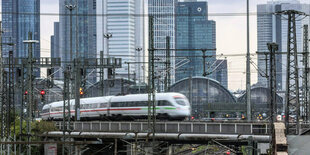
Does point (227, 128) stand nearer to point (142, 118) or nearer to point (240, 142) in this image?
point (240, 142)

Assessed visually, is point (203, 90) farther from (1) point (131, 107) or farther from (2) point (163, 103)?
(2) point (163, 103)

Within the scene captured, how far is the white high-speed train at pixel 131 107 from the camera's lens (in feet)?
210

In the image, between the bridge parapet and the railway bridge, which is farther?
the bridge parapet

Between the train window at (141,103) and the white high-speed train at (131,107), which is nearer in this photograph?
the white high-speed train at (131,107)

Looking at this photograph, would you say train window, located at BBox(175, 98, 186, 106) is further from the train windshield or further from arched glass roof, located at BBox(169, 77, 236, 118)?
arched glass roof, located at BBox(169, 77, 236, 118)

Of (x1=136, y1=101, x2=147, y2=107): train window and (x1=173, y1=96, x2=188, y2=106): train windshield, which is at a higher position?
(x1=173, y1=96, x2=188, y2=106): train windshield

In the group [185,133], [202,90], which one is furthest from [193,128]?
[202,90]

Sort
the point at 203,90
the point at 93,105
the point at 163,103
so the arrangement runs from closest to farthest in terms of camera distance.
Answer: the point at 163,103 < the point at 93,105 < the point at 203,90

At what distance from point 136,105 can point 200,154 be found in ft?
37.9

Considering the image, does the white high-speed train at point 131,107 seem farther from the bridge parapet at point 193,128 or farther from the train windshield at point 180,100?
the bridge parapet at point 193,128

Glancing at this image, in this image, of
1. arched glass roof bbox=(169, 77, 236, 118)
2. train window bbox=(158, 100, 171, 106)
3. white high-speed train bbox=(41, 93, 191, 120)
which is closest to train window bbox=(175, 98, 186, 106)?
white high-speed train bbox=(41, 93, 191, 120)

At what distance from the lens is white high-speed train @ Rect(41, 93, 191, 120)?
210ft

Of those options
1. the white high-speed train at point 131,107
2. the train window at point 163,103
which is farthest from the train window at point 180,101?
the train window at point 163,103

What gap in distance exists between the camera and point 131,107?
2712 inches
